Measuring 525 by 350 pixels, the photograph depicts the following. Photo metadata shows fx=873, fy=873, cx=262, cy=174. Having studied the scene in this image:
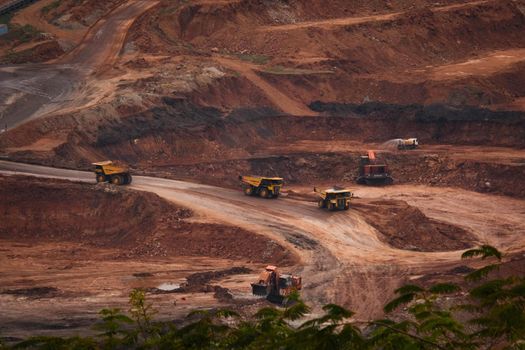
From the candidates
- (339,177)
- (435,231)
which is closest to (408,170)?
(339,177)

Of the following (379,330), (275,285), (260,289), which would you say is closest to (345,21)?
(260,289)

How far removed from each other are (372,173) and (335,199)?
10.5 m

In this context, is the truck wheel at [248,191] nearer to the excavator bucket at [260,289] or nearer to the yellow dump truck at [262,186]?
the yellow dump truck at [262,186]

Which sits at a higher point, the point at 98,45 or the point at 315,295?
the point at 98,45

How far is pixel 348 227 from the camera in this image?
46.5 m

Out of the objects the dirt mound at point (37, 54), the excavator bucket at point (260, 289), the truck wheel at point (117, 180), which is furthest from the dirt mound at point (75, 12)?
the excavator bucket at point (260, 289)

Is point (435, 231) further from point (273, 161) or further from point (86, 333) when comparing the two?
point (86, 333)

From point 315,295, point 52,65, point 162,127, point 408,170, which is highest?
point 52,65

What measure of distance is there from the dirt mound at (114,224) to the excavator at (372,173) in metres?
16.3

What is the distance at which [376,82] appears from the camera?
7025 centimetres

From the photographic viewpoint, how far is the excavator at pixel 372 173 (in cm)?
5803

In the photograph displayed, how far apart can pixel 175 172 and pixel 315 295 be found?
70.0 ft

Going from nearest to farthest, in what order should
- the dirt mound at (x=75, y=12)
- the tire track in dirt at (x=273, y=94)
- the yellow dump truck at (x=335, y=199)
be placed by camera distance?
the yellow dump truck at (x=335, y=199), the tire track in dirt at (x=273, y=94), the dirt mound at (x=75, y=12)

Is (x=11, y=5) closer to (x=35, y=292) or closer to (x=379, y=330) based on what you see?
(x=35, y=292)
